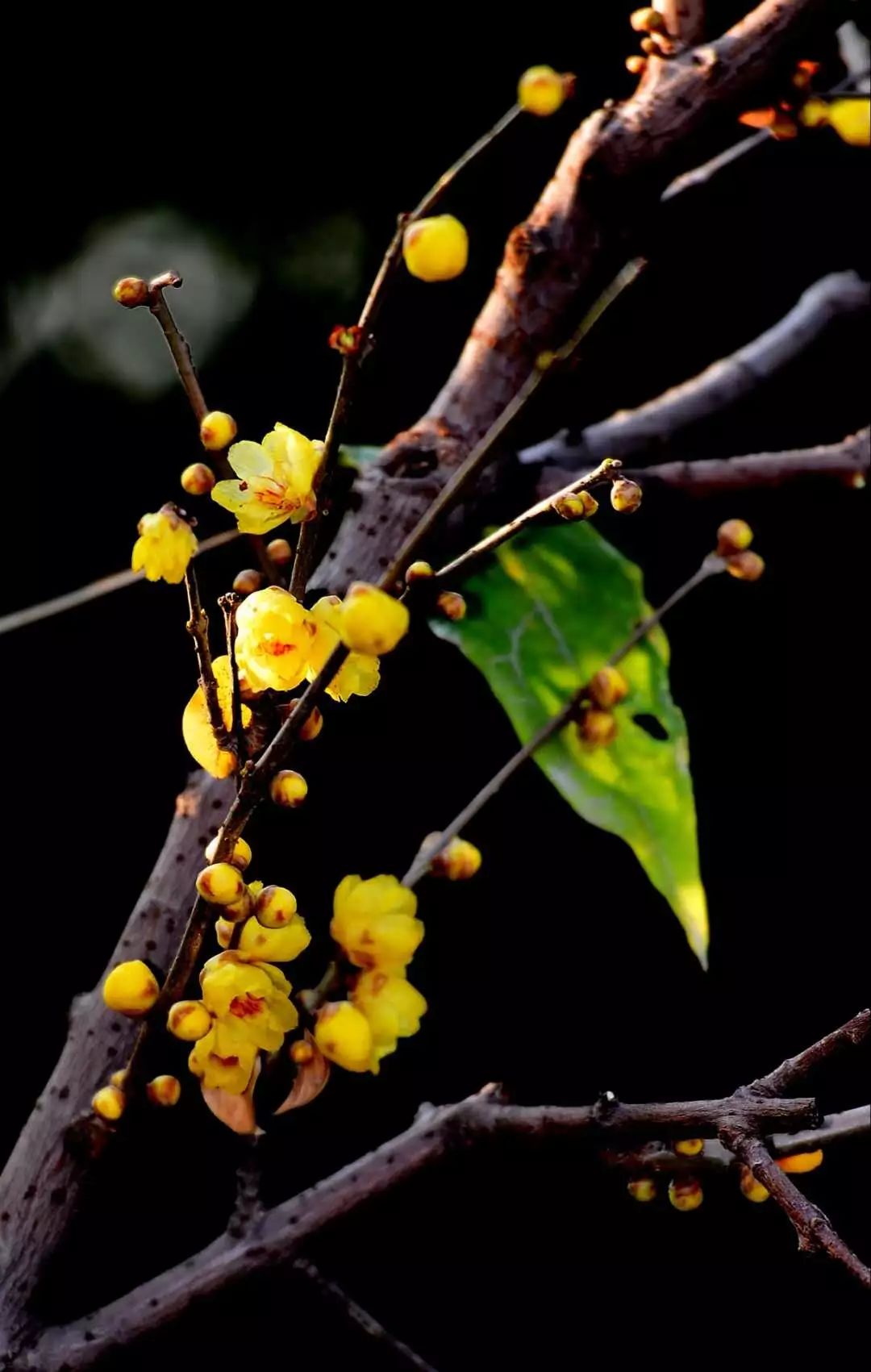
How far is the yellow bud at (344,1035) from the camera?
1.32 feet

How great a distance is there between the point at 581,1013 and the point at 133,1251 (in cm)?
25

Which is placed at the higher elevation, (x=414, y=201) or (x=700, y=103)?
(x=414, y=201)

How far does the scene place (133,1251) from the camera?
558 millimetres

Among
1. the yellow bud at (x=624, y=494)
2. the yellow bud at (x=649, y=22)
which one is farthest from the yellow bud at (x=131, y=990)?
the yellow bud at (x=649, y=22)

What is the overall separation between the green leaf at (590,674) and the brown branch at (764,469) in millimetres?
50

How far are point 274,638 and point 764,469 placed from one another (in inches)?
14.4

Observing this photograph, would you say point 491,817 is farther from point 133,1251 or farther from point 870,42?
point 870,42

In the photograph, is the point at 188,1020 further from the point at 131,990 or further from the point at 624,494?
the point at 624,494

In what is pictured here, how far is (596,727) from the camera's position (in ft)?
1.75

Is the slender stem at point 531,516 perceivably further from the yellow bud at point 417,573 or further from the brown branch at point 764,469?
the brown branch at point 764,469

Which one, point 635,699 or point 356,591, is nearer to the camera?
point 356,591

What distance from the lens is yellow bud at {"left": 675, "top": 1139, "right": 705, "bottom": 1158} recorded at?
429 millimetres

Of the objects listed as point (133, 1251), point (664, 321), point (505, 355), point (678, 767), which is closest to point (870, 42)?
point (664, 321)

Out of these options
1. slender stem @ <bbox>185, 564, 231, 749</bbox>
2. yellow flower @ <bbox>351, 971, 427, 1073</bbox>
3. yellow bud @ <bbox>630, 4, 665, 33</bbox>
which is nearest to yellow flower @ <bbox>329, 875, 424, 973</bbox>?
yellow flower @ <bbox>351, 971, 427, 1073</bbox>
